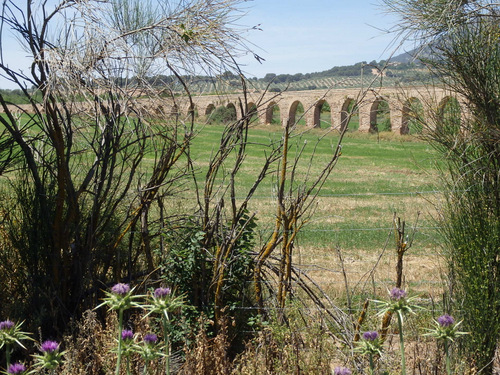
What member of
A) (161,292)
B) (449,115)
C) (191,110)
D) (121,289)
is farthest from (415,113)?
(121,289)

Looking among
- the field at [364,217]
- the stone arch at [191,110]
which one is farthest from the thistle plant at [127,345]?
the stone arch at [191,110]

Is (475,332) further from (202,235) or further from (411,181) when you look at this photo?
(411,181)

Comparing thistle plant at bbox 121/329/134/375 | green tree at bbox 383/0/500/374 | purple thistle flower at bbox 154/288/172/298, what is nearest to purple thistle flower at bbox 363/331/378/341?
purple thistle flower at bbox 154/288/172/298

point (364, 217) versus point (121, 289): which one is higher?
point (121, 289)

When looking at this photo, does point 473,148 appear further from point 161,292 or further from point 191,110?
point 161,292

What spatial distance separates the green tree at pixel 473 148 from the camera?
13.2 feet

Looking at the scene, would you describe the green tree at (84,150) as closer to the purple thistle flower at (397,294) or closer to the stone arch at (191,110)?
the stone arch at (191,110)

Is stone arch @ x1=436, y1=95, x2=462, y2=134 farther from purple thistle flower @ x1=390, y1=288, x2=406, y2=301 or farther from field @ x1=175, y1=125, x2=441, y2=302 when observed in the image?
purple thistle flower @ x1=390, y1=288, x2=406, y2=301

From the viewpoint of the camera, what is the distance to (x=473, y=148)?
4.12m

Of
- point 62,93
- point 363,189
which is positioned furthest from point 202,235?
point 363,189

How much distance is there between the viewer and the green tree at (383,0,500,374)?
4.02 metres

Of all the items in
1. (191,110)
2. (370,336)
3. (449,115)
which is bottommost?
(370,336)

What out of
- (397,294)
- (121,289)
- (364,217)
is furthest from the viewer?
(364,217)

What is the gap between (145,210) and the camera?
14.7 feet
